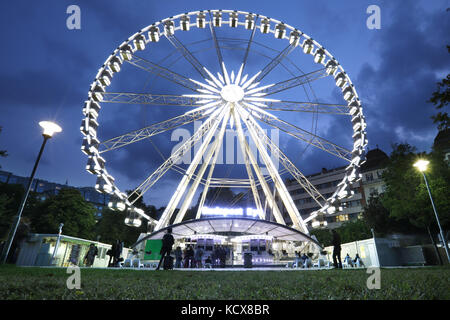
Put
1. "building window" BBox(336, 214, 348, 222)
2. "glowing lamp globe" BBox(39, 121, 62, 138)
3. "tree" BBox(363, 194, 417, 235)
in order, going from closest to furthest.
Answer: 1. "glowing lamp globe" BBox(39, 121, 62, 138)
2. "tree" BBox(363, 194, 417, 235)
3. "building window" BBox(336, 214, 348, 222)

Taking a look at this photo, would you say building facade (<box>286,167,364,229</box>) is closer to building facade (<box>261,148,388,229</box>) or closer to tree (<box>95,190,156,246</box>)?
building facade (<box>261,148,388,229</box>)

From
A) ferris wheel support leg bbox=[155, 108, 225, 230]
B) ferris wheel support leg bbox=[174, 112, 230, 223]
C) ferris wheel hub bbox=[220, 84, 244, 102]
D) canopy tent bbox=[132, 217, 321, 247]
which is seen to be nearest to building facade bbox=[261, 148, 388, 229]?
canopy tent bbox=[132, 217, 321, 247]

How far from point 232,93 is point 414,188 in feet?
77.9

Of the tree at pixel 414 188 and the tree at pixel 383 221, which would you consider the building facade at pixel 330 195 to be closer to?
the tree at pixel 383 221

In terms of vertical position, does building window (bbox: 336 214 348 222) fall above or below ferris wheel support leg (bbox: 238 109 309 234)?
above

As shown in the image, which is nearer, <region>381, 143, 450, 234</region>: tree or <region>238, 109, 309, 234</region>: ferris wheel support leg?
<region>238, 109, 309, 234</region>: ferris wheel support leg

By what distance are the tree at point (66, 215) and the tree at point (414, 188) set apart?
46.4 metres

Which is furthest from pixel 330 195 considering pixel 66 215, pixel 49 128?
pixel 49 128

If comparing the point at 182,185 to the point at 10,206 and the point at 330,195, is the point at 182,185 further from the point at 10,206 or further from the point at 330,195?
the point at 330,195

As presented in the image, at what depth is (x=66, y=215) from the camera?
41.8 meters

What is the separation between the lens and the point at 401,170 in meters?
31.1

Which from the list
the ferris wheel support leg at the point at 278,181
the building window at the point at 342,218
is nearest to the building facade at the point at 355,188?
the building window at the point at 342,218

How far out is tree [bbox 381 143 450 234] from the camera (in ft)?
88.8

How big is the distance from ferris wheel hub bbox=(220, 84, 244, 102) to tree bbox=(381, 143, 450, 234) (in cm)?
2192
